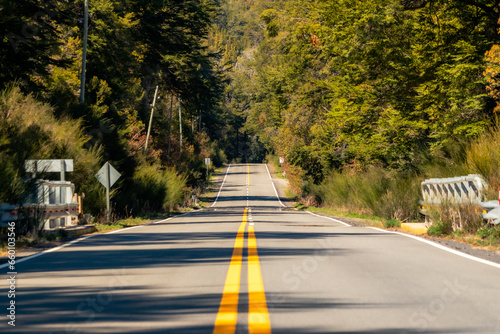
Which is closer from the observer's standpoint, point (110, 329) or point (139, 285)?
point (110, 329)

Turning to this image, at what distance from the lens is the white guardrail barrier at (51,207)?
555 inches

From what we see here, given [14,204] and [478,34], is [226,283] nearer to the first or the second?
[14,204]

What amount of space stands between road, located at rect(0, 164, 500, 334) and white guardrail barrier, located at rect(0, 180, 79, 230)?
3.03 m

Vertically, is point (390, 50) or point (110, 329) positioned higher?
point (390, 50)

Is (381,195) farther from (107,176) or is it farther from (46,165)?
(46,165)

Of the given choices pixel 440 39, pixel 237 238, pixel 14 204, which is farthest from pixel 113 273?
pixel 440 39

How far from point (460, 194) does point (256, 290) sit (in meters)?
9.74

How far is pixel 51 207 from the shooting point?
17.2 m

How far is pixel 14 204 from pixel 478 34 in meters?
18.5

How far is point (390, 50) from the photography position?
80.7 ft

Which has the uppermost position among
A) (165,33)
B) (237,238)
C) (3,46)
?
(165,33)

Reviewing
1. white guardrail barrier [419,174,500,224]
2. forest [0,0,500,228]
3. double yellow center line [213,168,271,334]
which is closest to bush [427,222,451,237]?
white guardrail barrier [419,174,500,224]

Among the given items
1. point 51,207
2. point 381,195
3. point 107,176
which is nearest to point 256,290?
point 51,207

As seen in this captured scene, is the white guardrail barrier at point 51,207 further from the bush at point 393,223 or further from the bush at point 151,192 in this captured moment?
the bush at point 151,192
